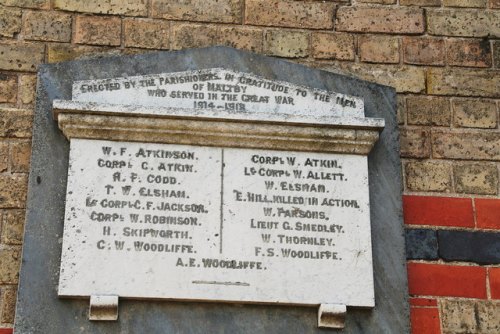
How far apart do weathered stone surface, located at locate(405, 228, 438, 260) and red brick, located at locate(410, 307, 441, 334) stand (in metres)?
0.22

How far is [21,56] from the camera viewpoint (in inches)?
158

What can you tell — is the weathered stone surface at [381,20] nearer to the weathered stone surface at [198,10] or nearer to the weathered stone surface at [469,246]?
the weathered stone surface at [198,10]

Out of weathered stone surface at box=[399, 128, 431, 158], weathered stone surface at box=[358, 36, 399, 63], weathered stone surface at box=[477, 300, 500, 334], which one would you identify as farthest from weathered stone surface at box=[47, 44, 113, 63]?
weathered stone surface at box=[477, 300, 500, 334]

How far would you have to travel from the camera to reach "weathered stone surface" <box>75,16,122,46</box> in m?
4.08

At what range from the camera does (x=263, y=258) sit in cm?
358

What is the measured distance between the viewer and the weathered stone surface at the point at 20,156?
3.78 metres

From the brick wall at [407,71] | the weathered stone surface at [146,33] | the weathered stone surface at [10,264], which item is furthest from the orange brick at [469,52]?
the weathered stone surface at [10,264]

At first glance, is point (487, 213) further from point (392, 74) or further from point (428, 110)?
point (392, 74)

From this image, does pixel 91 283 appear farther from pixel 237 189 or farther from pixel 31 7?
pixel 31 7

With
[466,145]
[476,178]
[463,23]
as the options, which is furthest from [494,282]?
[463,23]

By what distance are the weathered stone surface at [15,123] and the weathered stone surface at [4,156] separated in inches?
1.9

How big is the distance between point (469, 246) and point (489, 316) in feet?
1.00

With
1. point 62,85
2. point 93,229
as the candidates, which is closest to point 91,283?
point 93,229

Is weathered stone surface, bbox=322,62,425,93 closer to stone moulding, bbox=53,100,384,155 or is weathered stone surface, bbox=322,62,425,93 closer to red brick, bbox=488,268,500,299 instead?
stone moulding, bbox=53,100,384,155
